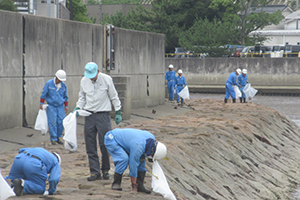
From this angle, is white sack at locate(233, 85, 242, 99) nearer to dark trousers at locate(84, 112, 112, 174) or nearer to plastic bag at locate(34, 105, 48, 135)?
plastic bag at locate(34, 105, 48, 135)

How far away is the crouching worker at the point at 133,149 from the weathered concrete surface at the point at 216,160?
1.46 ft

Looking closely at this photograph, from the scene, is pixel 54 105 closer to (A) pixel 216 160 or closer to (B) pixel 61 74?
(B) pixel 61 74

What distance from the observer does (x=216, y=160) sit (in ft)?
38.5

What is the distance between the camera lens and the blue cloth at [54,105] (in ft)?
35.2

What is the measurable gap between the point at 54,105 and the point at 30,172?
16.2ft

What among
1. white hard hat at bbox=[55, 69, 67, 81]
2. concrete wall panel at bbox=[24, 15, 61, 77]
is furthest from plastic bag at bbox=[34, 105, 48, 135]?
concrete wall panel at bbox=[24, 15, 61, 77]

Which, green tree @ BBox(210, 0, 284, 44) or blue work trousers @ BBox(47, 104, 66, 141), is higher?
green tree @ BBox(210, 0, 284, 44)

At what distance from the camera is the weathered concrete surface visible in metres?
7.96

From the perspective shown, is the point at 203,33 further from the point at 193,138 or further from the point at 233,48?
the point at 193,138

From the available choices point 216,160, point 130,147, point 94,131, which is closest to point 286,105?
point 216,160

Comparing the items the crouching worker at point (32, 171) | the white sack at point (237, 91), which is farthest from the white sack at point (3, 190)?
the white sack at point (237, 91)

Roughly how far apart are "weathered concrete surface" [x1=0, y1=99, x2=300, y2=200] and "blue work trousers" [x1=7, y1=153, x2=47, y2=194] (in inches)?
5.3

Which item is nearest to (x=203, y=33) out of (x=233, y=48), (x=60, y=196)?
(x=233, y=48)

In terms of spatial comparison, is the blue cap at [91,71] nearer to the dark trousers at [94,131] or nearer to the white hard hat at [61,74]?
the dark trousers at [94,131]
